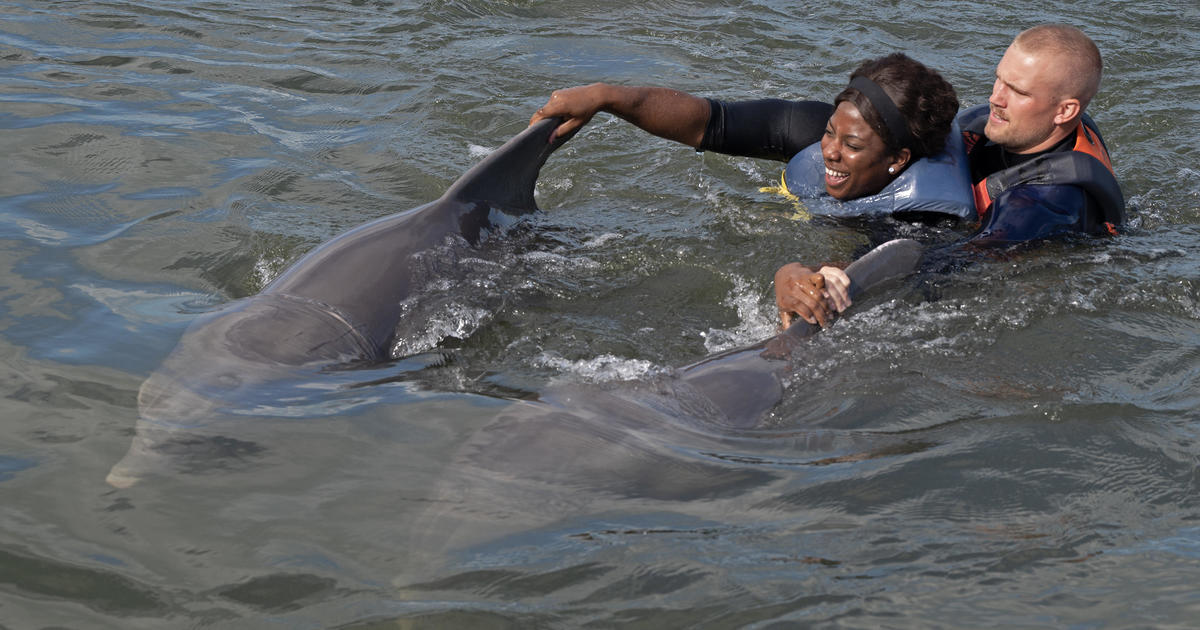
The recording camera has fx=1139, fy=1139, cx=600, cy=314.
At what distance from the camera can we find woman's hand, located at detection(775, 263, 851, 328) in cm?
480

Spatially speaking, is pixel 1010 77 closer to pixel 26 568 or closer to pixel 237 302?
pixel 237 302

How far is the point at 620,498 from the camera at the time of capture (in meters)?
3.74

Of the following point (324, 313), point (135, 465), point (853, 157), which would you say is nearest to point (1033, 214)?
point (853, 157)

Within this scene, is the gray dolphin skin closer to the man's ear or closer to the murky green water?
the murky green water

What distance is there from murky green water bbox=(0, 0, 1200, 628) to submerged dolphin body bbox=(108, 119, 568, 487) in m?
0.13

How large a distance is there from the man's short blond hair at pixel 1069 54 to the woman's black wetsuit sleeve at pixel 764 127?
1.18 m

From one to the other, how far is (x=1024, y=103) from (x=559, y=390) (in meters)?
3.29

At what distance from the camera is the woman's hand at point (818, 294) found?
15.8 feet

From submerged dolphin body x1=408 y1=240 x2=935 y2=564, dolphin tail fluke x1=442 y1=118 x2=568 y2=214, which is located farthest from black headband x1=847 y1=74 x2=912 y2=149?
submerged dolphin body x1=408 y1=240 x2=935 y2=564

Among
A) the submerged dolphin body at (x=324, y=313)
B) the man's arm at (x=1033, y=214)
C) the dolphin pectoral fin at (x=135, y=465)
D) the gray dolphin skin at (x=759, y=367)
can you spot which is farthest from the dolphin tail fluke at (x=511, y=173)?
the man's arm at (x=1033, y=214)

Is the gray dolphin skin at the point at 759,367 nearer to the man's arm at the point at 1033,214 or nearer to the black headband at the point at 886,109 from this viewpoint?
the man's arm at the point at 1033,214

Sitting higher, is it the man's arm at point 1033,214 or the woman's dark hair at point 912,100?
the woman's dark hair at point 912,100

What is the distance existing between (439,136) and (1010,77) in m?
3.89


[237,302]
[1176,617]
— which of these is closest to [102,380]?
[237,302]
